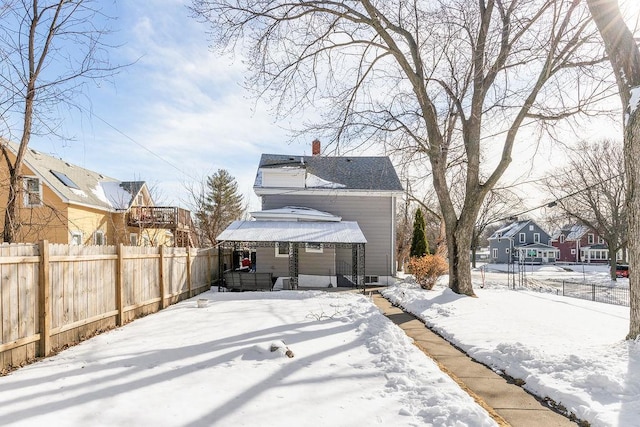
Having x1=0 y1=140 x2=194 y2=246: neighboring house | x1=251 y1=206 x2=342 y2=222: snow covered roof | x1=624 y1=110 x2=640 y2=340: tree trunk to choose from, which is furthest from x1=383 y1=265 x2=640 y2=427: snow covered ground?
x1=0 y1=140 x2=194 y2=246: neighboring house

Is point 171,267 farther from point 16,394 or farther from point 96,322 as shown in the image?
point 16,394

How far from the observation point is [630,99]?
228 inches

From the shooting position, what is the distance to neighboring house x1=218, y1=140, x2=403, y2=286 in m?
16.0

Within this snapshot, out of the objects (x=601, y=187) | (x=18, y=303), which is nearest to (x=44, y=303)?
(x=18, y=303)

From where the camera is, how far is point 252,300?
11.7m

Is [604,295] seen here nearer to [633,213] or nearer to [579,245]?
[633,213]

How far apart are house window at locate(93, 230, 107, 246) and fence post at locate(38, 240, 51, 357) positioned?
15.2 m

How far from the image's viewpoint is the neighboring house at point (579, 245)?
50594 mm

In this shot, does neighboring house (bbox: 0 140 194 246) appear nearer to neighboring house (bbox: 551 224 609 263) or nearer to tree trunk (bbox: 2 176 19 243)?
tree trunk (bbox: 2 176 19 243)

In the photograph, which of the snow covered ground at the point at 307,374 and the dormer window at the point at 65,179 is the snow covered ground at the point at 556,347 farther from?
the dormer window at the point at 65,179

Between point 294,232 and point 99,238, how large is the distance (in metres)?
11.6

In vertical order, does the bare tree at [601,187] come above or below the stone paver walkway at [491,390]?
above

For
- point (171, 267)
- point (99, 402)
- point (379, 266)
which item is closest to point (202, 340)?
point (99, 402)

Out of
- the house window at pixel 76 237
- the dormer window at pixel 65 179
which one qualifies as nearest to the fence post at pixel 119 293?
the house window at pixel 76 237
